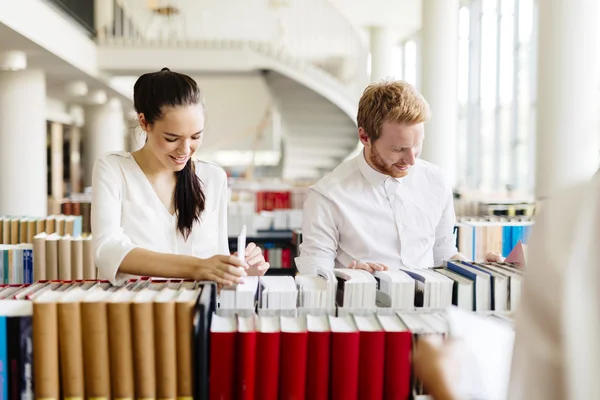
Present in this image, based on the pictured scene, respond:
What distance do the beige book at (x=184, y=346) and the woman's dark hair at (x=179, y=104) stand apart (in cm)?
63

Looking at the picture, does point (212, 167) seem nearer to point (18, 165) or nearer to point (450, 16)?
point (18, 165)

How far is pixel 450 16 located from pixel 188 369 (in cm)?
870

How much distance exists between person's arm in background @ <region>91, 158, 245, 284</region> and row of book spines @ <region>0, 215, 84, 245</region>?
8.76 feet

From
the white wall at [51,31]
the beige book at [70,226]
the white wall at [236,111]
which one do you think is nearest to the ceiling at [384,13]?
the white wall at [236,111]

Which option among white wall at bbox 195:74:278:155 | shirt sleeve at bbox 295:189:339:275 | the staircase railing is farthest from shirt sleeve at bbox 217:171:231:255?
Answer: white wall at bbox 195:74:278:155

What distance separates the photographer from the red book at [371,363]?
1345 millimetres

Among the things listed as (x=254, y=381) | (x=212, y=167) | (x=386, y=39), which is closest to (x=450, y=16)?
(x=386, y=39)

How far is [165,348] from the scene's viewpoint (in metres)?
1.33

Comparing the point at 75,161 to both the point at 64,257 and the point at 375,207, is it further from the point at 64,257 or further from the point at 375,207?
the point at 375,207

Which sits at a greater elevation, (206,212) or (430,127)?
(430,127)

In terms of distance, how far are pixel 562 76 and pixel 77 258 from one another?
3949 mm

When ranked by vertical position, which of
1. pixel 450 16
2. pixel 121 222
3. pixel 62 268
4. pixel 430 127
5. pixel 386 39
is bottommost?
pixel 62 268

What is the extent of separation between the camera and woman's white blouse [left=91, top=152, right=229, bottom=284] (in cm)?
176

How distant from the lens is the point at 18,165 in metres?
7.48
